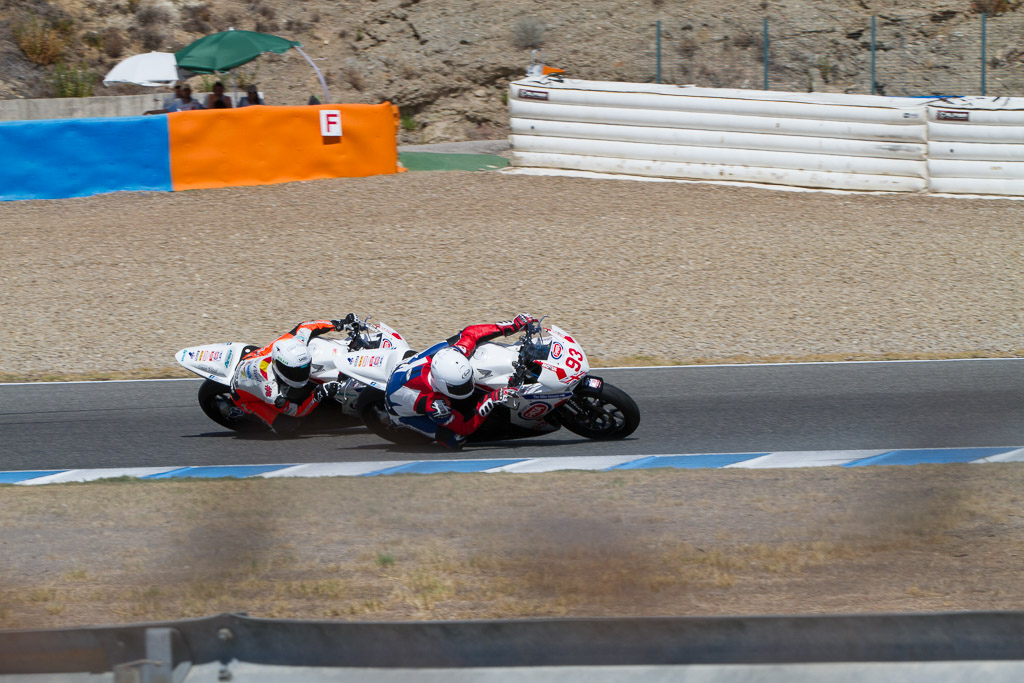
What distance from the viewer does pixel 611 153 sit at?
1742 centimetres

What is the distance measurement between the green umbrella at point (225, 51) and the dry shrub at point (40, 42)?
375 inches

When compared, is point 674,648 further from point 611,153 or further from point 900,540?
point 611,153

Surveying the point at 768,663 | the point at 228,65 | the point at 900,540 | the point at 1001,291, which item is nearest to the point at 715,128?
the point at 1001,291

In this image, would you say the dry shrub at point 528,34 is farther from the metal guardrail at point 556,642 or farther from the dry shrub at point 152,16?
the metal guardrail at point 556,642

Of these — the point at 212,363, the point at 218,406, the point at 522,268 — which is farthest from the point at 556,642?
the point at 522,268

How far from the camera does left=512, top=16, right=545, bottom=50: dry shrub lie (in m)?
25.4

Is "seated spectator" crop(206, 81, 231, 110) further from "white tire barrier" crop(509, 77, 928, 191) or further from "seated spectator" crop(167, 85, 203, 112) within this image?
"white tire barrier" crop(509, 77, 928, 191)

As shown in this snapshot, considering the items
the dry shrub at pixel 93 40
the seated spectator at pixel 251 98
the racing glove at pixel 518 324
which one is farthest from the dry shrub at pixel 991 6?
the racing glove at pixel 518 324

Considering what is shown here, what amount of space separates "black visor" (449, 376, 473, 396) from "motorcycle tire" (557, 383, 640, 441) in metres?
0.80

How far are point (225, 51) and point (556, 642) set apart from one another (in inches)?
650

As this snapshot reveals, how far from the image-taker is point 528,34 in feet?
83.6

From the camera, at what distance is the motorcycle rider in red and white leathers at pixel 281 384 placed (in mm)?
8266

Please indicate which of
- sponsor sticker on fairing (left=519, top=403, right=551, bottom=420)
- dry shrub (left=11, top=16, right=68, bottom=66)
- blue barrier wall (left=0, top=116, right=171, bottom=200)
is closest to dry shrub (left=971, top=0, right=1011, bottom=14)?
blue barrier wall (left=0, top=116, right=171, bottom=200)

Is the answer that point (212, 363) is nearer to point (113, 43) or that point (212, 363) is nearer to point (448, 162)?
point (448, 162)
